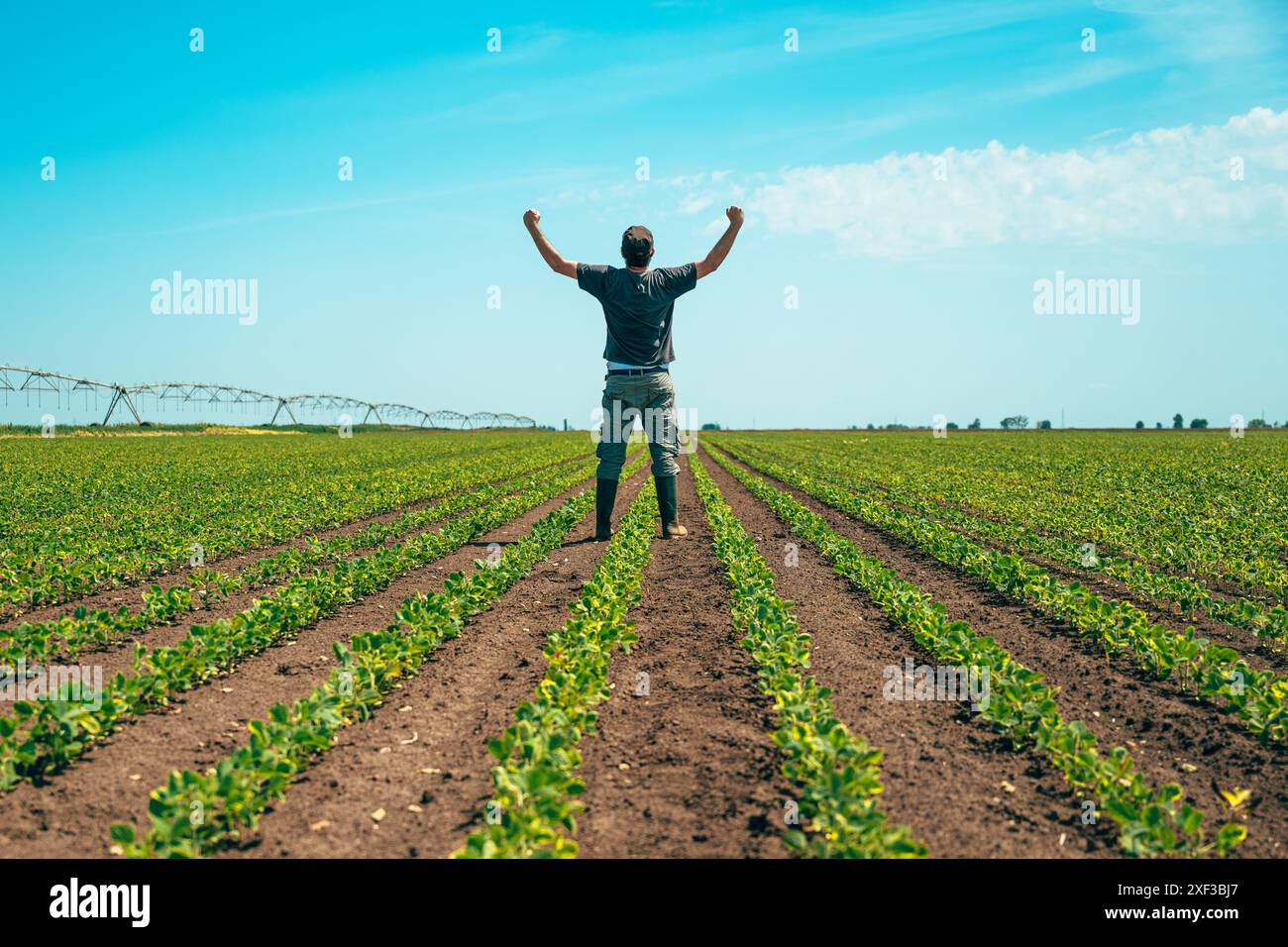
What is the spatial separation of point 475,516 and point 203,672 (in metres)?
7.33

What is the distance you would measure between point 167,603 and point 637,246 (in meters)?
5.11

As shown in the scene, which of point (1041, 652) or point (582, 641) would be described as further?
point (1041, 652)

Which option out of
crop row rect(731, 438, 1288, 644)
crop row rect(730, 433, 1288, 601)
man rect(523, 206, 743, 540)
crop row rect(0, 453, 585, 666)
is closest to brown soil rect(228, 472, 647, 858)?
crop row rect(0, 453, 585, 666)

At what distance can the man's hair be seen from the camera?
8117 millimetres

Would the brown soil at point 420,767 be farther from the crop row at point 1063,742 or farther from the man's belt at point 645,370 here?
the man's belt at point 645,370

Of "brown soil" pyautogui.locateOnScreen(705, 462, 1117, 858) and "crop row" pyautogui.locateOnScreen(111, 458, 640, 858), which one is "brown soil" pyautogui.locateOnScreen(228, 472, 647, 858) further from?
"brown soil" pyautogui.locateOnScreen(705, 462, 1117, 858)

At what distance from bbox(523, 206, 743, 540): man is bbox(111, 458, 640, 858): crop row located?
304 cm

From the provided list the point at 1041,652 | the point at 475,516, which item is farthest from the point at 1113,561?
the point at 475,516

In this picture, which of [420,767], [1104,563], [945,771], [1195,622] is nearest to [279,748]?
[420,767]

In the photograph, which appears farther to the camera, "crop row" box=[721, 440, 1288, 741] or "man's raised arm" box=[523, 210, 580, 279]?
"man's raised arm" box=[523, 210, 580, 279]

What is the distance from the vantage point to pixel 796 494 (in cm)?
1781

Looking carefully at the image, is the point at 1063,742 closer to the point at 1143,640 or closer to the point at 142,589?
the point at 1143,640
